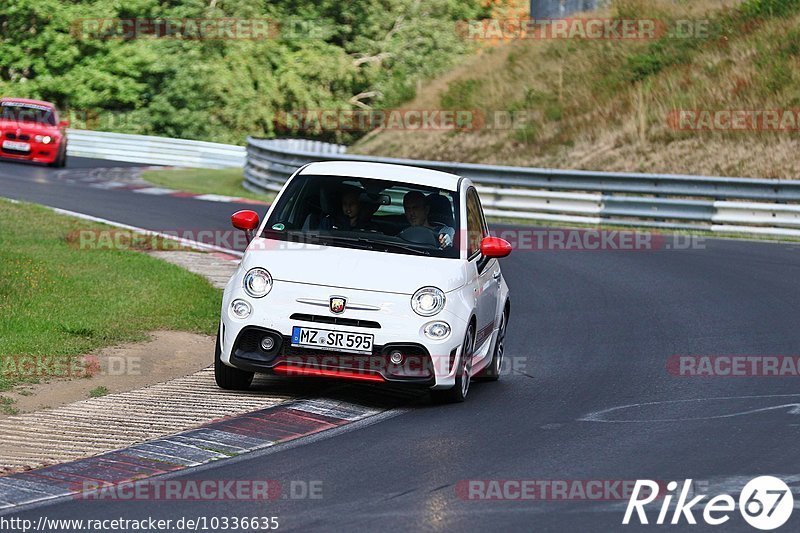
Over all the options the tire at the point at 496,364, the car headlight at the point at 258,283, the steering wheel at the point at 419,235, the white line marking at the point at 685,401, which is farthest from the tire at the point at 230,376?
the white line marking at the point at 685,401

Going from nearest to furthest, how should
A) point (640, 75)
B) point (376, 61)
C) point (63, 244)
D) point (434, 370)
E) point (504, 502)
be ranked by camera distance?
point (504, 502), point (434, 370), point (63, 244), point (640, 75), point (376, 61)

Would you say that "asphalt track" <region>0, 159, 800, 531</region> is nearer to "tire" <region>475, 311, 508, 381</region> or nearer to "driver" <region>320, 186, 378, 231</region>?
"tire" <region>475, 311, 508, 381</region>

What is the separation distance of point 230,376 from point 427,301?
155 centimetres

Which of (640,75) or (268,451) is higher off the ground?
(640,75)

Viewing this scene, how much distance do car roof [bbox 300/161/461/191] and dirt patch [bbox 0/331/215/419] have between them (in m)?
1.89

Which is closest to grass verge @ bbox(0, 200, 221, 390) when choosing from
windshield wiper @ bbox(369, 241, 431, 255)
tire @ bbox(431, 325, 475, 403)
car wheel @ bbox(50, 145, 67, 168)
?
windshield wiper @ bbox(369, 241, 431, 255)

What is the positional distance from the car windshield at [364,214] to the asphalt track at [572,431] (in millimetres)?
1281

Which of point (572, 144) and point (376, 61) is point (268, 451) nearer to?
point (572, 144)

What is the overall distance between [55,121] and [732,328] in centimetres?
2303

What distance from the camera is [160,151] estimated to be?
42.4 m

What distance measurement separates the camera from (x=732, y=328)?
1379 centimetres

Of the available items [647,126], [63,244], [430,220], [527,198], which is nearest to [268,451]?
[430,220]

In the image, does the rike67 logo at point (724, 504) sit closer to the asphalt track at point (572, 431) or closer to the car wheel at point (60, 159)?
the asphalt track at point (572, 431)

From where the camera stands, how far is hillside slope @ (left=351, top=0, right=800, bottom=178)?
100ft
